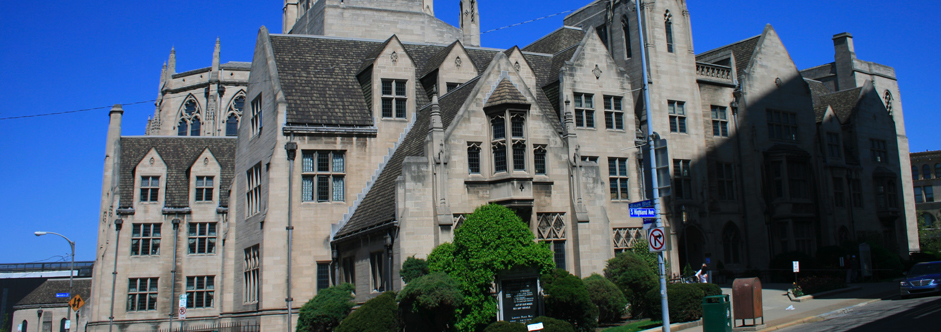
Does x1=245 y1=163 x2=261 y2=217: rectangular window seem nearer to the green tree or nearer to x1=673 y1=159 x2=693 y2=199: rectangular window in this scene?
the green tree

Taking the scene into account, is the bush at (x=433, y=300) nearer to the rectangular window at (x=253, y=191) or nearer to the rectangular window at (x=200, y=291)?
the rectangular window at (x=253, y=191)

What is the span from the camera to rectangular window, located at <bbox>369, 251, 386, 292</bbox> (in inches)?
1083

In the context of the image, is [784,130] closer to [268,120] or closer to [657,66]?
[657,66]

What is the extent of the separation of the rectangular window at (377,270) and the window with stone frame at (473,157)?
4456 mm

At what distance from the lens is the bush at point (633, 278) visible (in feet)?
92.1

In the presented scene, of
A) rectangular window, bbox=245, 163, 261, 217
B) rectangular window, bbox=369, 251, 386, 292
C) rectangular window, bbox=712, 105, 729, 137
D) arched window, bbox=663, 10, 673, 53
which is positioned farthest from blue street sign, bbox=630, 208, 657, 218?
rectangular window, bbox=712, 105, 729, 137

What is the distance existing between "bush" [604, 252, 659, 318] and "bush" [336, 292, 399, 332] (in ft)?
29.2

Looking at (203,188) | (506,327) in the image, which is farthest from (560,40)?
(506,327)

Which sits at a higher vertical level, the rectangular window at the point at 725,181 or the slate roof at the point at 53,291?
the rectangular window at the point at 725,181

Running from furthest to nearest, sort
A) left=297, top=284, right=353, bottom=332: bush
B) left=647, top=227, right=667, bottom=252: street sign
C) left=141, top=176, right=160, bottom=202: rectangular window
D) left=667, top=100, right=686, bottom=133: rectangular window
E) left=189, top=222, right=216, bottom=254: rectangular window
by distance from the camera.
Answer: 1. left=141, top=176, right=160, bottom=202: rectangular window
2. left=189, top=222, right=216, bottom=254: rectangular window
3. left=667, top=100, right=686, bottom=133: rectangular window
4. left=297, top=284, right=353, bottom=332: bush
5. left=647, top=227, right=667, bottom=252: street sign

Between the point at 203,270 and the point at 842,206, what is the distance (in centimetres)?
3894

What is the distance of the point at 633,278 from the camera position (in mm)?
27969

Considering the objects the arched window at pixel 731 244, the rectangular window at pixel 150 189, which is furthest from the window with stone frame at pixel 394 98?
the rectangular window at pixel 150 189

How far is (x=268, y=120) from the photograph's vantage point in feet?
107
